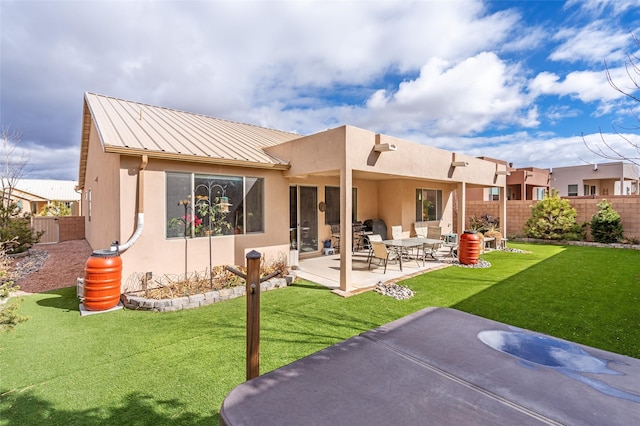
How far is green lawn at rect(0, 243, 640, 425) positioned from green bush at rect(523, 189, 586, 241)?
777 cm

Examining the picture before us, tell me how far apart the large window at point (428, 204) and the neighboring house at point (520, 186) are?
10.4m

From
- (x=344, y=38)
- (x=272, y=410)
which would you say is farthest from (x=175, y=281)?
(x=344, y=38)

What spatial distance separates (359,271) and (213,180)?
5199 mm

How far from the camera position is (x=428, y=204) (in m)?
15.5

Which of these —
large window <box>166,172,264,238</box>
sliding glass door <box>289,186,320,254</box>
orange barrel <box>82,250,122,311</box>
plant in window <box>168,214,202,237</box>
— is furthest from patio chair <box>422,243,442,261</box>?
orange barrel <box>82,250,122,311</box>

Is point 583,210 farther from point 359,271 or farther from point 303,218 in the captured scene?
point 303,218

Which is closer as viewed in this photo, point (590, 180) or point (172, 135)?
point (172, 135)

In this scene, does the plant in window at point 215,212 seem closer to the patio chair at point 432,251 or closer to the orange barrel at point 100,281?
the orange barrel at point 100,281

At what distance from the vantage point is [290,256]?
9.60 m

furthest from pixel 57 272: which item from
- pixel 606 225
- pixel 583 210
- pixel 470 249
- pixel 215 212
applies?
pixel 583 210

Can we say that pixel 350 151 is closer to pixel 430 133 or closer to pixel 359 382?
pixel 359 382

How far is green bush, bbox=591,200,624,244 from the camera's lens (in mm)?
14508

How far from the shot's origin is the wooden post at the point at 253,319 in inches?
102

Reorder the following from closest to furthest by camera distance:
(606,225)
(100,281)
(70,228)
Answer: (100,281), (606,225), (70,228)
